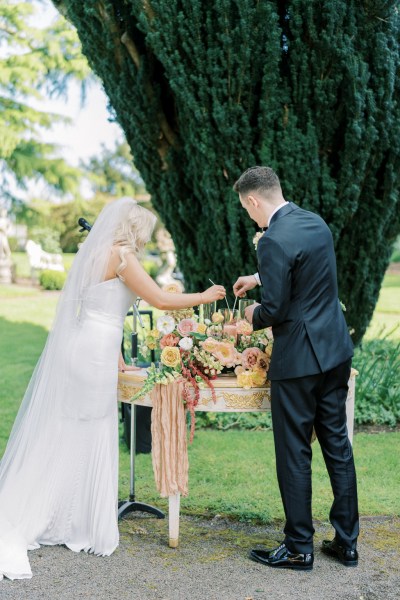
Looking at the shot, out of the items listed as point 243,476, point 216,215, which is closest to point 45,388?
point 243,476

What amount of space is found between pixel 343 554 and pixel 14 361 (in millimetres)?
8272

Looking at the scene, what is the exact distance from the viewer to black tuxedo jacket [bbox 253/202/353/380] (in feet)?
11.5

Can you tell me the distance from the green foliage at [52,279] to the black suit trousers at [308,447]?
736 inches

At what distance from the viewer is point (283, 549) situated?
149 inches

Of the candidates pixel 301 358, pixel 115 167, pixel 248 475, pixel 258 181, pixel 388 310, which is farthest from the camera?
pixel 115 167

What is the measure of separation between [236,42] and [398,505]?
12.5 feet

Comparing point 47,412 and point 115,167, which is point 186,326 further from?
point 115,167

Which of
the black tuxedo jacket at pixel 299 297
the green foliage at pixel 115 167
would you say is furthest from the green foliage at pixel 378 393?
the green foliage at pixel 115 167

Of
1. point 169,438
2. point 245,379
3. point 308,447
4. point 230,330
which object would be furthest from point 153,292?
point 308,447

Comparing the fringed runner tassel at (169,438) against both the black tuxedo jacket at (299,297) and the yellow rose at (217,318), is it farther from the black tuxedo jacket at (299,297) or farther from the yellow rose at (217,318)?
the black tuxedo jacket at (299,297)

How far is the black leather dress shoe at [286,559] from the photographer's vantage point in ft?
12.2

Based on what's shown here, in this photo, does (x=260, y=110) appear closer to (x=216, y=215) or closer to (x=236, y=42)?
(x=236, y=42)

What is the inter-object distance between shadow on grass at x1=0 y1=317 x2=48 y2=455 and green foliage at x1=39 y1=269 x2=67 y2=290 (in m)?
5.75

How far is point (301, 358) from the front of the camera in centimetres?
355
